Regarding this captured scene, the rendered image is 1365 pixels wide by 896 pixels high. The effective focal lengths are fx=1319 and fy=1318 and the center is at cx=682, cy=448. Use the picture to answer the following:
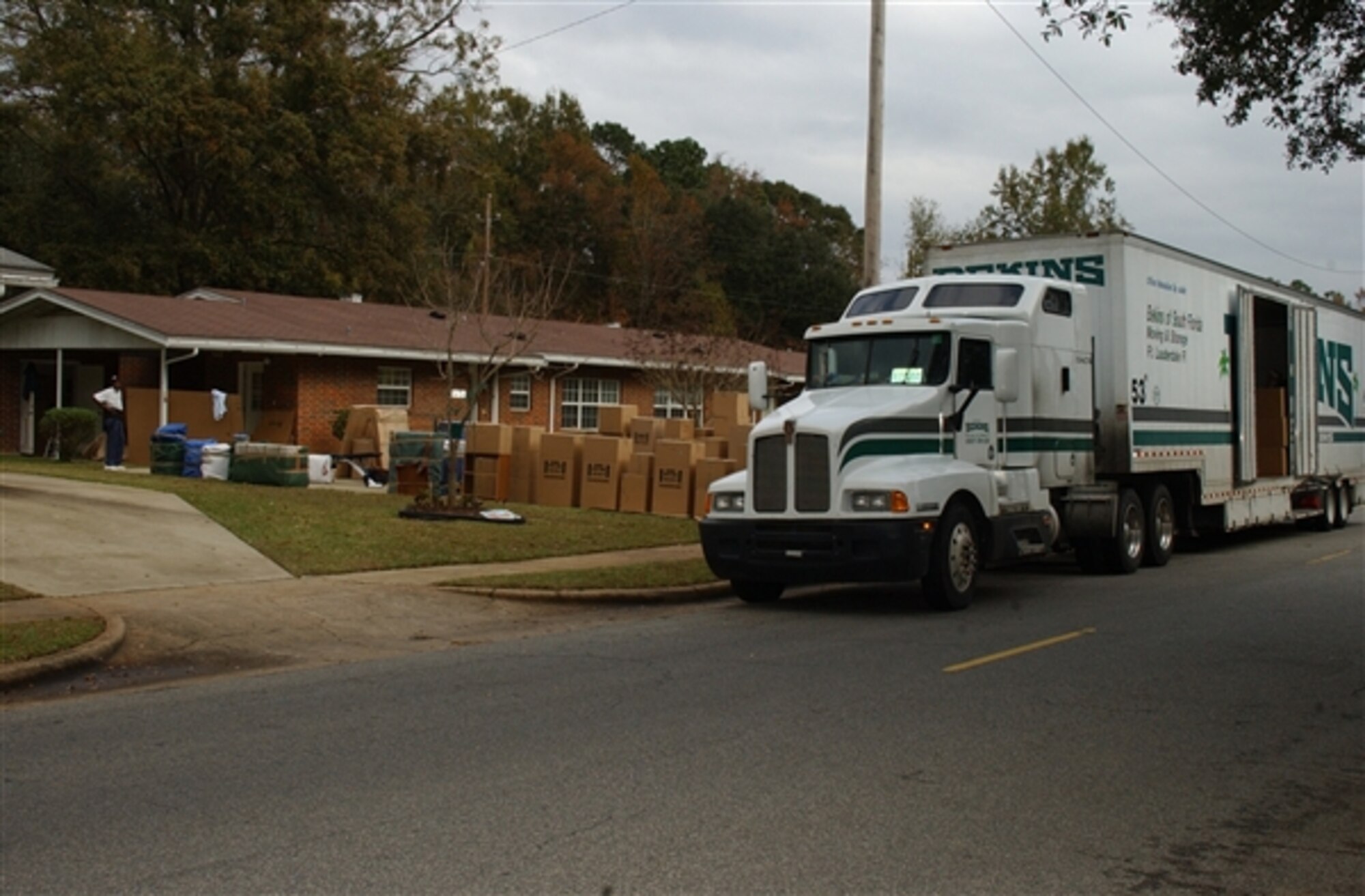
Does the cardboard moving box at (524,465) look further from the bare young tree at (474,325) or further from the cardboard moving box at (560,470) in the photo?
the bare young tree at (474,325)

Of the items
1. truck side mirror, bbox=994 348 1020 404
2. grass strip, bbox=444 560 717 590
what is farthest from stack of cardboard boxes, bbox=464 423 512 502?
truck side mirror, bbox=994 348 1020 404

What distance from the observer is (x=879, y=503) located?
483 inches

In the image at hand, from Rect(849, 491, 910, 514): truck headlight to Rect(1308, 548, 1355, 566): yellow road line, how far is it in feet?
27.1

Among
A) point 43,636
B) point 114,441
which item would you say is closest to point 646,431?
point 114,441

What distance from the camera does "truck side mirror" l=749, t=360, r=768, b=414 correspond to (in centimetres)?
1411

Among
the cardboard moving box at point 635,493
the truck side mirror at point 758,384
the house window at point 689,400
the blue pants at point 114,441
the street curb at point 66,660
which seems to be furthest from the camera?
the house window at point 689,400

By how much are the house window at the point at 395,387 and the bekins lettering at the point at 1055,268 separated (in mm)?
16931

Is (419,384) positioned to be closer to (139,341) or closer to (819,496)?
(139,341)

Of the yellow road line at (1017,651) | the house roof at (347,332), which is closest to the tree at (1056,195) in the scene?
the house roof at (347,332)

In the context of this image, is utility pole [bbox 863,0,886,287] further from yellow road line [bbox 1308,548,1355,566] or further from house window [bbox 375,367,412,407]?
house window [bbox 375,367,412,407]

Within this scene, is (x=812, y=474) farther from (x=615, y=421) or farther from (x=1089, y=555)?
(x=615, y=421)

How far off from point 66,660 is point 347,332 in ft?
69.3

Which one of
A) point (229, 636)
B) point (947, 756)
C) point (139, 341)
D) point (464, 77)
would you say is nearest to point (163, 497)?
point (229, 636)

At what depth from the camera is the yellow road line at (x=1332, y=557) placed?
17812 mm
